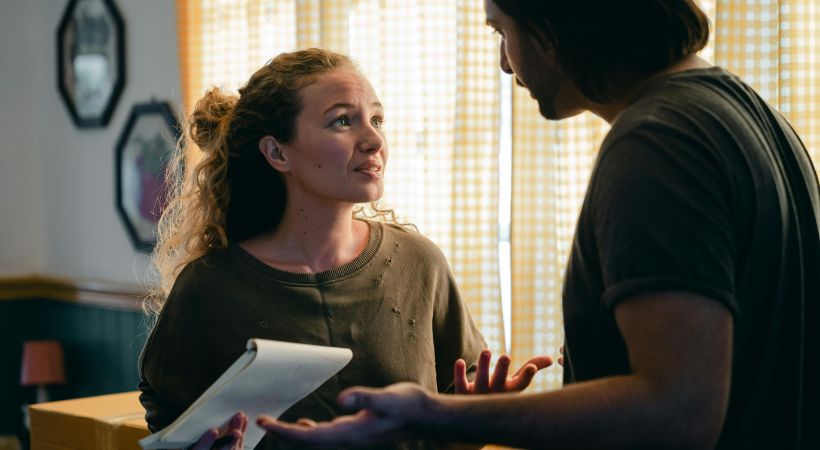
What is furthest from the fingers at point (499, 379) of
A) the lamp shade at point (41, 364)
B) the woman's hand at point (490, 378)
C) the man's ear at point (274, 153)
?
the lamp shade at point (41, 364)

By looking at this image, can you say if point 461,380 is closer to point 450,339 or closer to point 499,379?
point 499,379

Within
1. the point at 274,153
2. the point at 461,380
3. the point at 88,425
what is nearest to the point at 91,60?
the point at 88,425

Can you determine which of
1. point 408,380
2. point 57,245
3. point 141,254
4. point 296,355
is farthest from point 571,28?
point 57,245

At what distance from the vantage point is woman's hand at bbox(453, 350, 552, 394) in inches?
61.6

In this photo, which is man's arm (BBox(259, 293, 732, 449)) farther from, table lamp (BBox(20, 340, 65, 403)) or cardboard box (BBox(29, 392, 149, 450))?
table lamp (BBox(20, 340, 65, 403))

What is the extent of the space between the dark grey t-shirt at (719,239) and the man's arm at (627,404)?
24mm

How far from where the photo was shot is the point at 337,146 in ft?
6.64

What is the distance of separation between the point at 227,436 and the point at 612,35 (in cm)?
90

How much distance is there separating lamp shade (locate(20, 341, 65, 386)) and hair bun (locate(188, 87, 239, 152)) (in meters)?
3.03

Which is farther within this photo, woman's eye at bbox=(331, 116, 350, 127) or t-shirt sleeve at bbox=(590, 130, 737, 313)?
woman's eye at bbox=(331, 116, 350, 127)

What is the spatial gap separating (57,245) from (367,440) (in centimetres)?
467

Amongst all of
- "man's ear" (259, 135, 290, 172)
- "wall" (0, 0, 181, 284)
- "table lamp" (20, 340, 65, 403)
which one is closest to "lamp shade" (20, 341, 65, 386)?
"table lamp" (20, 340, 65, 403)

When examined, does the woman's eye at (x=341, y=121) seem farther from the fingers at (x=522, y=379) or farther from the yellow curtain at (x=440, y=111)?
the yellow curtain at (x=440, y=111)

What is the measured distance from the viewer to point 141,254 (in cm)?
474
